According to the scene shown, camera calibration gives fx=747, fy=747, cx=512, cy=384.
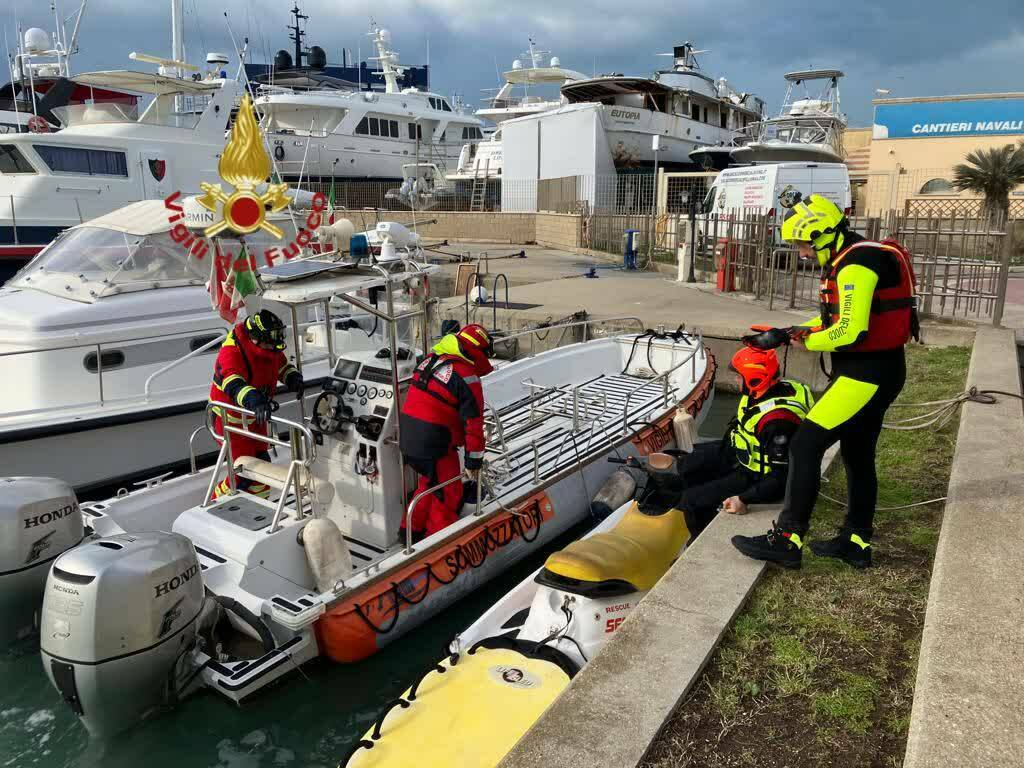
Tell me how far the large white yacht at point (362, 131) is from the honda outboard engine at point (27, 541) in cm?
2431

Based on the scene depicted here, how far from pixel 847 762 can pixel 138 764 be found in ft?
12.0

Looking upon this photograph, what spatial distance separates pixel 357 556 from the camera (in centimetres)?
558

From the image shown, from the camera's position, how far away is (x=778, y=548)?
383cm

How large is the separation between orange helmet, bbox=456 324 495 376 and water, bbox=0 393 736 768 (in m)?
2.07

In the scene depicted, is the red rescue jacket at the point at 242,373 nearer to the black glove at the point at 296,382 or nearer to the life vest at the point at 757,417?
the black glove at the point at 296,382

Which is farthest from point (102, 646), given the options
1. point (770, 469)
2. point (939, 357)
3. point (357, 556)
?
point (939, 357)

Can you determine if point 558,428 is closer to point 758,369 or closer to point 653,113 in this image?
point 758,369

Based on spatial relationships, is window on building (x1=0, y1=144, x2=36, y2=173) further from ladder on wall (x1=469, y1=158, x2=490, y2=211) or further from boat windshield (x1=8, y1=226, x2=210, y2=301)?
ladder on wall (x1=469, y1=158, x2=490, y2=211)

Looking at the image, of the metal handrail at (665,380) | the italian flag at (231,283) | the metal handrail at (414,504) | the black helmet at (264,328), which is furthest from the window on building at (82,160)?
the metal handrail at (414,504)

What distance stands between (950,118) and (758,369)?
29781 mm

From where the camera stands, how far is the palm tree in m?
23.0

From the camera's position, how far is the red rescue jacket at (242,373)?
5820mm

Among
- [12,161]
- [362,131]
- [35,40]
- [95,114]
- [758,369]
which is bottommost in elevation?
[758,369]

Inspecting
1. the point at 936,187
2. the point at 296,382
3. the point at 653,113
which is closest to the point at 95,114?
the point at 296,382
